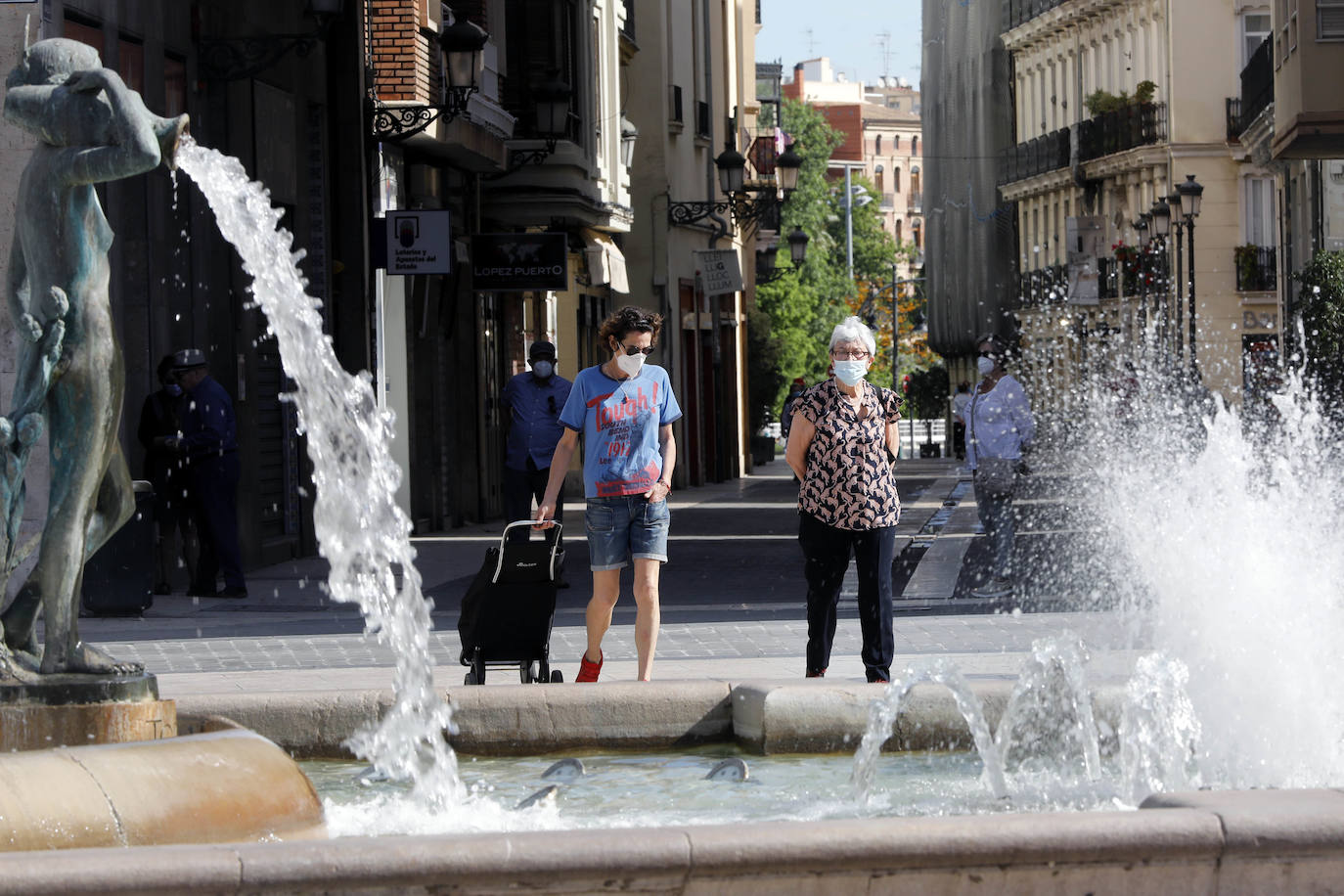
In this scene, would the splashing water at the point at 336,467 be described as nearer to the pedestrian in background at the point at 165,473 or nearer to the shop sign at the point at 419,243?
the pedestrian in background at the point at 165,473

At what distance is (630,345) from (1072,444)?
39.0 metres

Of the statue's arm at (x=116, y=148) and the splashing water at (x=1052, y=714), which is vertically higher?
the statue's arm at (x=116, y=148)

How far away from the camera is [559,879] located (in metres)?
4.84

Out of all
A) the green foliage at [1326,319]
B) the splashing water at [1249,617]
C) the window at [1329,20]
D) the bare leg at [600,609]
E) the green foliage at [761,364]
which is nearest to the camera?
the splashing water at [1249,617]

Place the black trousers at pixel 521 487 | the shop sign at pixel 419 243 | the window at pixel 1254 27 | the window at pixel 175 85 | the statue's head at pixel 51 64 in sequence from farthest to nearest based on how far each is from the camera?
1. the window at pixel 1254 27
2. the shop sign at pixel 419 243
3. the window at pixel 175 85
4. the black trousers at pixel 521 487
5. the statue's head at pixel 51 64

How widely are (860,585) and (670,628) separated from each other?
383cm

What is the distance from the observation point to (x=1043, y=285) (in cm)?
7019

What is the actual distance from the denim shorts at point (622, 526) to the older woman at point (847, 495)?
0.64 m

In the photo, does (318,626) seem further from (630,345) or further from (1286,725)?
(1286,725)

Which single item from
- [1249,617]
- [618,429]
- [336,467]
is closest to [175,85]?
[618,429]

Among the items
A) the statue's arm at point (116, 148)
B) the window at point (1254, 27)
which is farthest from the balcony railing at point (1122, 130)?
the statue's arm at point (116, 148)

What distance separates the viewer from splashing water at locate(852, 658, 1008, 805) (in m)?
7.55

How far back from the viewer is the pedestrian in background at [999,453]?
17000mm

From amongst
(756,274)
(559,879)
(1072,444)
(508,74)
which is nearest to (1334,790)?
(559,879)
